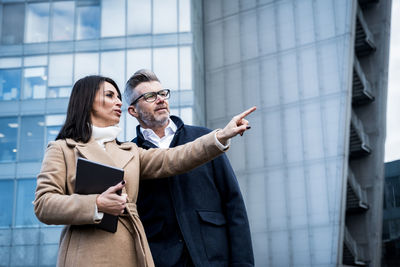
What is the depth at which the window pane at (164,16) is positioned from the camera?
24.7 m

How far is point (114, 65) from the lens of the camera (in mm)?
24562

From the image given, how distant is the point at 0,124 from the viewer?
2416cm

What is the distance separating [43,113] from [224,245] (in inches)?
849

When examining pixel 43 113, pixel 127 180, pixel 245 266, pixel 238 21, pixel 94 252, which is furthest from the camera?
pixel 238 21

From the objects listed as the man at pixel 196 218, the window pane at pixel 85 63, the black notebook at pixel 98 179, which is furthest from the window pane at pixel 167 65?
the black notebook at pixel 98 179

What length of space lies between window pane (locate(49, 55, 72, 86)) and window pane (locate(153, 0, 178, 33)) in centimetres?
424

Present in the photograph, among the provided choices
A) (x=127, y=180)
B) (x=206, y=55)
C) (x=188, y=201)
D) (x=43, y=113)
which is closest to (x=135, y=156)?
(x=127, y=180)

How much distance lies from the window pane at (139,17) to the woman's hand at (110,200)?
22.5 metres

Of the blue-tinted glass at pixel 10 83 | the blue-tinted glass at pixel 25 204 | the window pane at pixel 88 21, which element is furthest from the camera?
the window pane at pixel 88 21

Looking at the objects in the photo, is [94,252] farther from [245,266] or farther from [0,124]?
[0,124]

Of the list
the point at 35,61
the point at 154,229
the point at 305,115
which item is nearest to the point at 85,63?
the point at 35,61

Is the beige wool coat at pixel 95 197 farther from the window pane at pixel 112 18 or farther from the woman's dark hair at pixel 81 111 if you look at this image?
the window pane at pixel 112 18

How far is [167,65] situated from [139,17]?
2741 mm

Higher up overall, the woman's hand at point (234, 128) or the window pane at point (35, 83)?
the window pane at point (35, 83)
